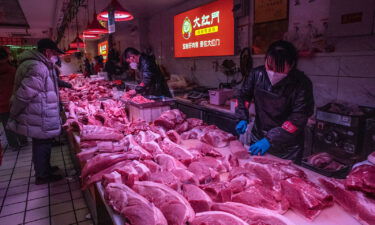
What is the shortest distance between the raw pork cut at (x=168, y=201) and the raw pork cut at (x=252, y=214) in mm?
184

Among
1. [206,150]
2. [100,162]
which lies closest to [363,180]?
[206,150]

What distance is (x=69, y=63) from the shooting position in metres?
22.7

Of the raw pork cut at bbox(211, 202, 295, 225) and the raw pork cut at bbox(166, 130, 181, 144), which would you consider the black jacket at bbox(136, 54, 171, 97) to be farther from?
the raw pork cut at bbox(211, 202, 295, 225)

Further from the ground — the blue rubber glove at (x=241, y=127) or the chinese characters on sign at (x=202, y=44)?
the chinese characters on sign at (x=202, y=44)

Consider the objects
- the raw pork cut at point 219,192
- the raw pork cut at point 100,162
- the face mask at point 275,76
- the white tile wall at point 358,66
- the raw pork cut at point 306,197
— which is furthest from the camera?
the white tile wall at point 358,66

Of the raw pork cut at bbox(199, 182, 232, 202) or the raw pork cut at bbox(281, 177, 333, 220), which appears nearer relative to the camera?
the raw pork cut at bbox(281, 177, 333, 220)

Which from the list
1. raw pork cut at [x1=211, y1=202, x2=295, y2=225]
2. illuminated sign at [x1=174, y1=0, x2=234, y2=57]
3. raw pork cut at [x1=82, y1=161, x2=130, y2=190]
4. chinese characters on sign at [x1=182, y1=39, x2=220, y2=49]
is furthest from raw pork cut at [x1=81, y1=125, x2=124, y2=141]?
chinese characters on sign at [x1=182, y1=39, x2=220, y2=49]

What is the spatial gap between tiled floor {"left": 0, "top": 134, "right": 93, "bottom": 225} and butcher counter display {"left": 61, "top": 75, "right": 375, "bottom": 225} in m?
1.39

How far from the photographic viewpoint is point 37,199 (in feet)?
12.3

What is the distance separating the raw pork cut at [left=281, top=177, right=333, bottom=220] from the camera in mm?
1428

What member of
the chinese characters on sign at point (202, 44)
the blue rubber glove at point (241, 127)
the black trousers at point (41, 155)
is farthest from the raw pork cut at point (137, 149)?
the chinese characters on sign at point (202, 44)

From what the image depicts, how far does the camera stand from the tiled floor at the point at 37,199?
3.29m

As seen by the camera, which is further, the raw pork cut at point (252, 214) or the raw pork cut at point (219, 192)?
the raw pork cut at point (219, 192)

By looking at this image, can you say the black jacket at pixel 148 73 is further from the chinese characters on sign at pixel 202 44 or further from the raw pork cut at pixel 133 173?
the raw pork cut at pixel 133 173
